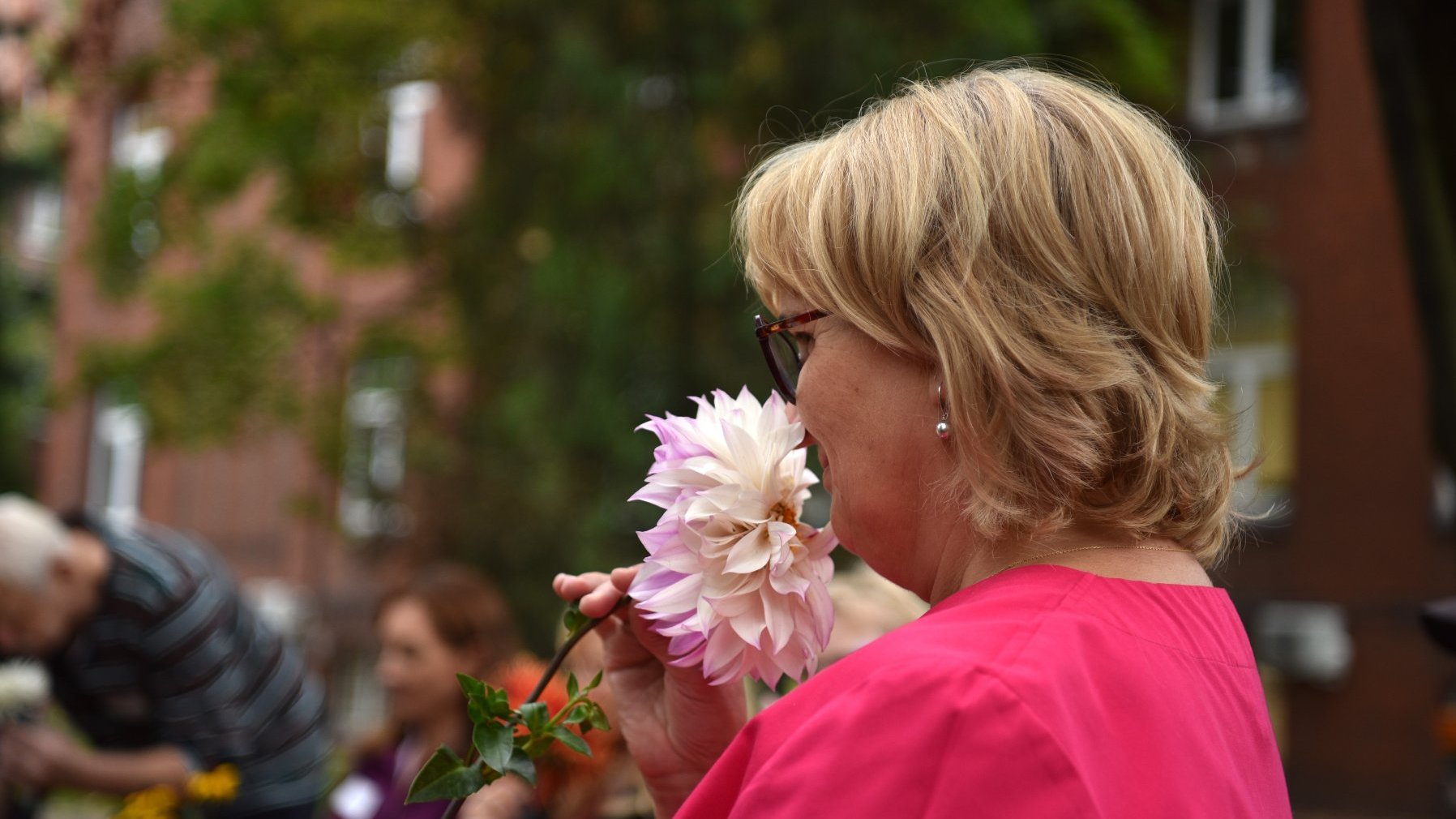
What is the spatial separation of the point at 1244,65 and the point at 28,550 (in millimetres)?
13168

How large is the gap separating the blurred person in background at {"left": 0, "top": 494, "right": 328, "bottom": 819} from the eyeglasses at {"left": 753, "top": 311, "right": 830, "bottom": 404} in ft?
10.3

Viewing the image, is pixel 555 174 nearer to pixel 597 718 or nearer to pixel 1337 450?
pixel 1337 450

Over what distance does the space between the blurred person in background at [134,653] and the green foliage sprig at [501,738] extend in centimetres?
285

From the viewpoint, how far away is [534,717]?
152 centimetres

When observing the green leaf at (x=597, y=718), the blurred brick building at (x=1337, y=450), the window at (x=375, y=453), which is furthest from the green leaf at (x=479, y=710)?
the blurred brick building at (x=1337, y=450)

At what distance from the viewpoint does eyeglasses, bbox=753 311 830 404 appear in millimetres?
1423

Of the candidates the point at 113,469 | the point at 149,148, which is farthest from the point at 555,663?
the point at 113,469

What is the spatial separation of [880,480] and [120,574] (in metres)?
3.50

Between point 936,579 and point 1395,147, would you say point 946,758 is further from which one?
point 1395,147

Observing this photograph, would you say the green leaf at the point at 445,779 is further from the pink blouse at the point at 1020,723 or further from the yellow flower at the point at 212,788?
the yellow flower at the point at 212,788

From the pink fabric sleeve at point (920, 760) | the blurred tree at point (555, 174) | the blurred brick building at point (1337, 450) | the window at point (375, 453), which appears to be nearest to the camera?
the pink fabric sleeve at point (920, 760)

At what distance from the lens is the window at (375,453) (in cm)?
1046

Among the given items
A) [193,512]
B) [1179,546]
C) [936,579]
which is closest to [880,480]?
[936,579]

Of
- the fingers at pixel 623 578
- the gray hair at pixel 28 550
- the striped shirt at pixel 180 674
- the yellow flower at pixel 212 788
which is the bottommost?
the striped shirt at pixel 180 674
